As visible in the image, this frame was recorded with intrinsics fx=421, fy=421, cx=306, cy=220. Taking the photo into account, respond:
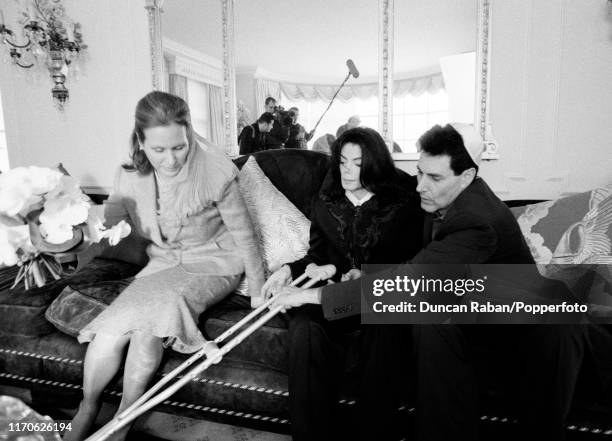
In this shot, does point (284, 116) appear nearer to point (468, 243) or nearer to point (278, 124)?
point (278, 124)

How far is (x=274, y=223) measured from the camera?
2.18 m

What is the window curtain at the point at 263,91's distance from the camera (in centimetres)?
295

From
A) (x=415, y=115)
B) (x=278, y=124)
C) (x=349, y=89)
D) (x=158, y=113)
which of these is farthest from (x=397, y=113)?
(x=158, y=113)

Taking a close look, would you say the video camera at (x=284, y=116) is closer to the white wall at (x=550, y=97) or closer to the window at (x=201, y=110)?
the window at (x=201, y=110)

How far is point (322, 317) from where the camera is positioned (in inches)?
60.2

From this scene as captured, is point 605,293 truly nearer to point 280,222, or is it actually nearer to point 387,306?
point 387,306

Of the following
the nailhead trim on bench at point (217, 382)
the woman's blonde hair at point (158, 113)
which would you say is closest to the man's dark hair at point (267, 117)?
the woman's blonde hair at point (158, 113)

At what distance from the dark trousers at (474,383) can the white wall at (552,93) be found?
1.52m

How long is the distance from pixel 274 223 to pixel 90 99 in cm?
229

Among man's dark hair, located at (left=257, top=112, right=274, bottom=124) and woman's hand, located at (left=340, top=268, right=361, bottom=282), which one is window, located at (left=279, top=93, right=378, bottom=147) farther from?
woman's hand, located at (left=340, top=268, right=361, bottom=282)

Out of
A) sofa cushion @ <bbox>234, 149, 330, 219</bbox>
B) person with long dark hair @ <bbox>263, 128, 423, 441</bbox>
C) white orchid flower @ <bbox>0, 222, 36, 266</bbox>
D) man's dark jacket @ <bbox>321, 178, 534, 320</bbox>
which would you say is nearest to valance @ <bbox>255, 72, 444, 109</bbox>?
sofa cushion @ <bbox>234, 149, 330, 219</bbox>

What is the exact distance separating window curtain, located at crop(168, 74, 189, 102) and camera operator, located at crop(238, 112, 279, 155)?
A: 22.4 inches

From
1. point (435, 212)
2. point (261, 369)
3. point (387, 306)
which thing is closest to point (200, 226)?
point (261, 369)

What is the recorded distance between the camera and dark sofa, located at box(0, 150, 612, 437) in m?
1.35
